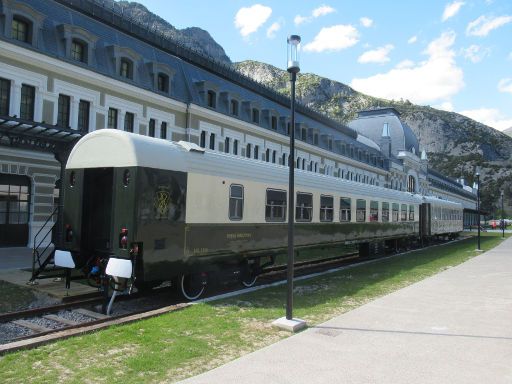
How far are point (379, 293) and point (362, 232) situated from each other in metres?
8.26

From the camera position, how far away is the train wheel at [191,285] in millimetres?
10320

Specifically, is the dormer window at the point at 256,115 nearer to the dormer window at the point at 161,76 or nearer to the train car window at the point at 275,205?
the dormer window at the point at 161,76

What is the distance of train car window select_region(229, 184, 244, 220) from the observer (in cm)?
1122

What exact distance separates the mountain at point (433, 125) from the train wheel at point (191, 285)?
16754 cm

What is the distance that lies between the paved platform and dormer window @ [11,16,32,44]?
2007 centimetres

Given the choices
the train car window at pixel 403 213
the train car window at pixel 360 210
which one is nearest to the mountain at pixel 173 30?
the train car window at pixel 403 213

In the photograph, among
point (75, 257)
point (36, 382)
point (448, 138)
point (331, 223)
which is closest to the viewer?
point (36, 382)

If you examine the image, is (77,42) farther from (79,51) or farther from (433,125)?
(433,125)

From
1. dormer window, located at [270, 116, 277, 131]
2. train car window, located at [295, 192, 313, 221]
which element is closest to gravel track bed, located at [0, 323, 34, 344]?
train car window, located at [295, 192, 313, 221]

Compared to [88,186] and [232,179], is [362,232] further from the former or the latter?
[88,186]

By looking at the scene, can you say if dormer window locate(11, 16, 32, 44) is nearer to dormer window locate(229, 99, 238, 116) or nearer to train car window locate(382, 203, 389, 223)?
dormer window locate(229, 99, 238, 116)

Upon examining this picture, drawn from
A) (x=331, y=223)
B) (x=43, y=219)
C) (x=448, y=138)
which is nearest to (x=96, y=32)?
(x=43, y=219)

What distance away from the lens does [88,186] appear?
10359mm

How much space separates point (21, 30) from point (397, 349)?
863 inches
